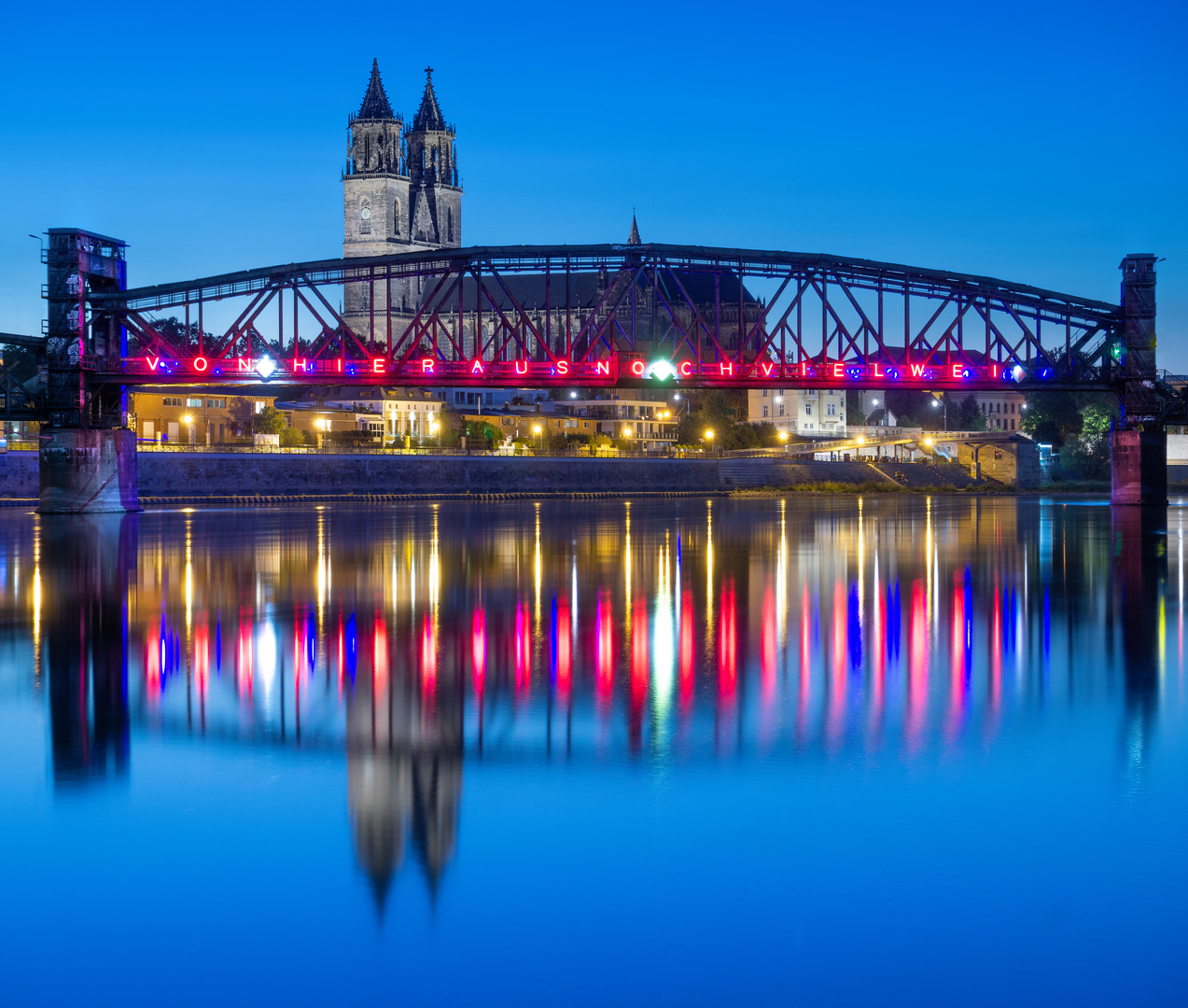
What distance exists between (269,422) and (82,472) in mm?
62596

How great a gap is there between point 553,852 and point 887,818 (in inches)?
97.9

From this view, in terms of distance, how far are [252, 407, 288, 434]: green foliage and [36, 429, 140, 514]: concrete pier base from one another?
5890 cm

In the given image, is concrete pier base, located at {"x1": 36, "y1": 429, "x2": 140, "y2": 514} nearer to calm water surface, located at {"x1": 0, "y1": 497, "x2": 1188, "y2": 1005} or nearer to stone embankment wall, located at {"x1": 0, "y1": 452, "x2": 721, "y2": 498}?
stone embankment wall, located at {"x1": 0, "y1": 452, "x2": 721, "y2": 498}

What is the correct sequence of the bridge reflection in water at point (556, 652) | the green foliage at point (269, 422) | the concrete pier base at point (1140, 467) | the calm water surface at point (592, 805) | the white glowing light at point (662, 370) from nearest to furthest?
the calm water surface at point (592, 805) → the bridge reflection in water at point (556, 652) → the white glowing light at point (662, 370) → the concrete pier base at point (1140, 467) → the green foliage at point (269, 422)

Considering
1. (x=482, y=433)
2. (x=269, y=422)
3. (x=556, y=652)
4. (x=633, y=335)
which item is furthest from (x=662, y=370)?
(x=482, y=433)

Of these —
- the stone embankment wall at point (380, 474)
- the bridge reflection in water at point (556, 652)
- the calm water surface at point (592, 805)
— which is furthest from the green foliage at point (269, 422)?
the calm water surface at point (592, 805)

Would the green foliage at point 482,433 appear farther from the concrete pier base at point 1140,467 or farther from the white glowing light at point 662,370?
the concrete pier base at point 1140,467

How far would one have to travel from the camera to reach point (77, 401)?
6462 centimetres

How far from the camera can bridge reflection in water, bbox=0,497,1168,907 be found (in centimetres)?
1132

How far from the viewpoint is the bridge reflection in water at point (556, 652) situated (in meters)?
11.3

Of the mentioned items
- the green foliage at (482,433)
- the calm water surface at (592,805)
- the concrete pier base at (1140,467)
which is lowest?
the calm water surface at (592,805)

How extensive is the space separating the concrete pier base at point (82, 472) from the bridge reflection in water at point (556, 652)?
27.9 m

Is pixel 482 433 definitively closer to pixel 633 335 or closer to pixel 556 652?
pixel 633 335

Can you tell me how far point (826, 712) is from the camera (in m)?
12.8
